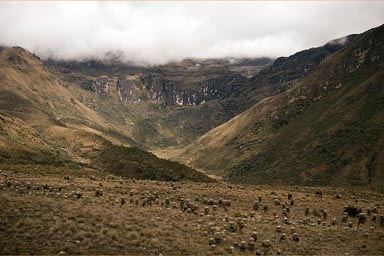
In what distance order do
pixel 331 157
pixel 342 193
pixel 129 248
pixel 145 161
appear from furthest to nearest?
pixel 331 157 → pixel 145 161 → pixel 342 193 → pixel 129 248

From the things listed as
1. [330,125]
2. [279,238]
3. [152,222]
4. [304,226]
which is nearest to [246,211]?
[304,226]

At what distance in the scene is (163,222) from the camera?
31438 millimetres

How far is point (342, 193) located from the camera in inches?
2307

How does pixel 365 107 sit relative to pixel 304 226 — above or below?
above

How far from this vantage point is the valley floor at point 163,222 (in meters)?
25.6

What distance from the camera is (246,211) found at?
41312 mm

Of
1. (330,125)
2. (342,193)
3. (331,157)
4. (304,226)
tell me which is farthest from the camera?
(330,125)

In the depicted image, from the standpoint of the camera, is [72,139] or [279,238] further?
[72,139]

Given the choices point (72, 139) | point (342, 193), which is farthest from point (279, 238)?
point (72, 139)

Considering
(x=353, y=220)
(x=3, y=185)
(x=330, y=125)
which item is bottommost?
(x=353, y=220)

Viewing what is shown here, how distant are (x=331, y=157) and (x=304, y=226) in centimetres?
14386

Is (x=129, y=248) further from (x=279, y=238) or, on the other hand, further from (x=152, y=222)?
(x=279, y=238)

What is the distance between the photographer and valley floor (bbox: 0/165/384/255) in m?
25.6

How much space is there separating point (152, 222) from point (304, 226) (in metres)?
15.5
